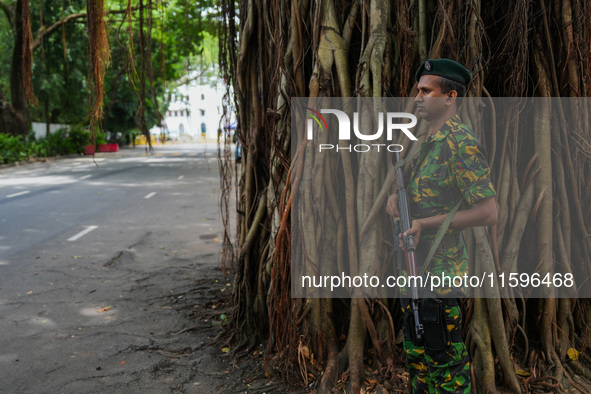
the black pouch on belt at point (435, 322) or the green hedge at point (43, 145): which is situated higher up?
the green hedge at point (43, 145)

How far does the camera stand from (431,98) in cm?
263

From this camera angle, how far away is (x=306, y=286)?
3.59 m

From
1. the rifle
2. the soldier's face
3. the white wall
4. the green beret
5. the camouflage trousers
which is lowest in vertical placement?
the camouflage trousers

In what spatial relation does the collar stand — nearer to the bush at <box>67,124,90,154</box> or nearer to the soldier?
the soldier

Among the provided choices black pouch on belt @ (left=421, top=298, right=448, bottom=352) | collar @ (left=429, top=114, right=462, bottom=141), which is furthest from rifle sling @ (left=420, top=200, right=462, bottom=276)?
collar @ (left=429, top=114, right=462, bottom=141)

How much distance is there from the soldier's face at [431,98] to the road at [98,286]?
7.42 ft

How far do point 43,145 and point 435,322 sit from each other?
1092 inches

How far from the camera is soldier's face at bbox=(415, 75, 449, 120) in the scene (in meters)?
2.61

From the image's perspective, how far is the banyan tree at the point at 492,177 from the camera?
134 inches

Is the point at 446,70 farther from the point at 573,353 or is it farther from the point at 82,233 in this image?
the point at 82,233

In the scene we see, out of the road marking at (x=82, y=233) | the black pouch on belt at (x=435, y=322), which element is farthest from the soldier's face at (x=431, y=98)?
the road marking at (x=82, y=233)

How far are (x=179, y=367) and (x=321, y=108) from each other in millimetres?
2042

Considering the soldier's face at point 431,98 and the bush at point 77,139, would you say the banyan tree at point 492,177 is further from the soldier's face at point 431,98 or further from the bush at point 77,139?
the bush at point 77,139

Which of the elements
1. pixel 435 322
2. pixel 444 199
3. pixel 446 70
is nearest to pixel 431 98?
pixel 446 70
